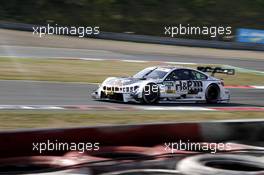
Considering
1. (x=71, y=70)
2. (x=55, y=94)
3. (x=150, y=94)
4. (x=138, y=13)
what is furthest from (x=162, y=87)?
(x=138, y=13)

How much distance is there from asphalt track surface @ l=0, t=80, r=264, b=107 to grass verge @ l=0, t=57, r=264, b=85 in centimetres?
129

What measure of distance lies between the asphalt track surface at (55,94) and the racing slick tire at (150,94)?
0.48m

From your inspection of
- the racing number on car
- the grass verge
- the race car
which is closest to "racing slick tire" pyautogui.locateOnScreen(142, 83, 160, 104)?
the race car

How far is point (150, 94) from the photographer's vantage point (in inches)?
538

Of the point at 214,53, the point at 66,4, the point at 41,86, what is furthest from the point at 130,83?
the point at 66,4

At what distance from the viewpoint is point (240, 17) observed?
40594 mm

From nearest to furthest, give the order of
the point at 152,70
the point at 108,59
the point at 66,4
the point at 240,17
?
Result: 1. the point at 152,70
2. the point at 108,59
3. the point at 66,4
4. the point at 240,17

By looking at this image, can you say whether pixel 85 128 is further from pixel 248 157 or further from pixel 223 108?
pixel 223 108

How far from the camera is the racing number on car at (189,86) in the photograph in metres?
14.0

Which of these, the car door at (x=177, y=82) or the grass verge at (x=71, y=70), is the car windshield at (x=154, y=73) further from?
the grass verge at (x=71, y=70)

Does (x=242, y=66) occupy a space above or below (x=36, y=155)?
above

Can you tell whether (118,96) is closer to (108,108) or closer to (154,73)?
(108,108)

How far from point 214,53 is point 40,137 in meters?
23.6

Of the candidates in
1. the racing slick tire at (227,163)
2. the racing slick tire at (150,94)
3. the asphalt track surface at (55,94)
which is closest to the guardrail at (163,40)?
the asphalt track surface at (55,94)
